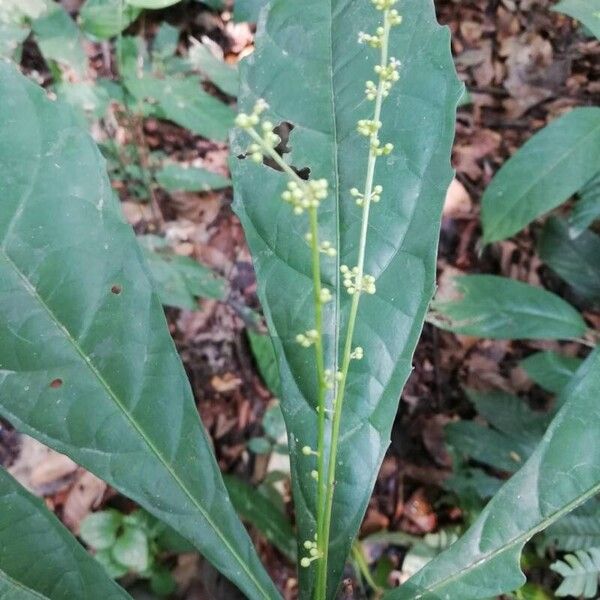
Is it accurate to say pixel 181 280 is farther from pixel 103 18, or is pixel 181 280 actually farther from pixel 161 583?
pixel 161 583

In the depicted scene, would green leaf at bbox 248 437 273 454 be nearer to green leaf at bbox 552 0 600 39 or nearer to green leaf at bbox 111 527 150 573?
green leaf at bbox 111 527 150 573

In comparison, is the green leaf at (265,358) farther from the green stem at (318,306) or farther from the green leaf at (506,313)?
the green stem at (318,306)

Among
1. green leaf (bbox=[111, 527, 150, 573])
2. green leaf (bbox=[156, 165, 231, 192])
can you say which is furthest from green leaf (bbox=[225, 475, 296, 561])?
green leaf (bbox=[156, 165, 231, 192])

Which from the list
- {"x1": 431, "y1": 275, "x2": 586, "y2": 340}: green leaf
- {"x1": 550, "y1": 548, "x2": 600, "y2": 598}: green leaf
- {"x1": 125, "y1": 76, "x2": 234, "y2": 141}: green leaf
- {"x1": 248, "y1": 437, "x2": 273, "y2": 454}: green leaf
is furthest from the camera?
{"x1": 248, "y1": 437, "x2": 273, "y2": 454}: green leaf

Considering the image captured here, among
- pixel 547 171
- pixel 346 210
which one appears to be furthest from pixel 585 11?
pixel 346 210

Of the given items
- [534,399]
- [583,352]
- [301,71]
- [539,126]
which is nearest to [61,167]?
[301,71]

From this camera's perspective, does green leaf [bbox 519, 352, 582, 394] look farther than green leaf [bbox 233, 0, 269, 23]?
Yes

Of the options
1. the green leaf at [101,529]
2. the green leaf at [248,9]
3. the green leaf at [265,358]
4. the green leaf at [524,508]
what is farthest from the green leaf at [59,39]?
the green leaf at [524,508]
